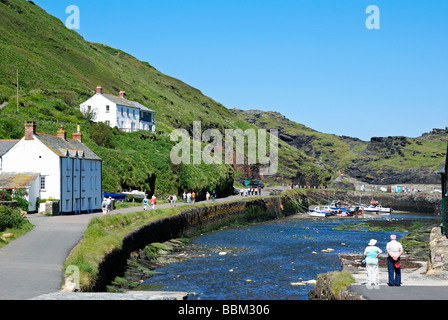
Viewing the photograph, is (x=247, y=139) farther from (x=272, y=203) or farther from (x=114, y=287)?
(x=114, y=287)

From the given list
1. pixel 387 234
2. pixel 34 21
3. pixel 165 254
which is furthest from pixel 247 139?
pixel 165 254

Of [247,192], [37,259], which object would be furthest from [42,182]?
[247,192]

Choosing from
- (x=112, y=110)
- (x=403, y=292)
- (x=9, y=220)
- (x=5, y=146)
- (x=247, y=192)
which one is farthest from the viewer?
(x=112, y=110)

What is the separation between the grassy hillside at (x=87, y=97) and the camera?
67.5 metres

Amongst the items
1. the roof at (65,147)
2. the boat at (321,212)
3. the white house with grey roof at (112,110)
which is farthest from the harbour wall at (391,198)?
the roof at (65,147)

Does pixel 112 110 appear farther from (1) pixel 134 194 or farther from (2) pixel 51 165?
(2) pixel 51 165

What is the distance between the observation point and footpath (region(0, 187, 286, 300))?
17516 millimetres

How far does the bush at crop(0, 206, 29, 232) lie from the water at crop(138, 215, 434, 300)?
27.3ft

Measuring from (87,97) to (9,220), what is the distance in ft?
256

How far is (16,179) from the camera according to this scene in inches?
1719

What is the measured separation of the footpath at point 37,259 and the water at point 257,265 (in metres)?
5.15

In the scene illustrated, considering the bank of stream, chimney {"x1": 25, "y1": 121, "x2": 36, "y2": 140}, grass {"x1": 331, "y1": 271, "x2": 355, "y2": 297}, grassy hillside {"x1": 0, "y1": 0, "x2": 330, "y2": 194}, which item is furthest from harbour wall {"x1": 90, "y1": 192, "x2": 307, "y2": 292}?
chimney {"x1": 25, "y1": 121, "x2": 36, "y2": 140}

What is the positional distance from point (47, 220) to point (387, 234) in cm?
3792

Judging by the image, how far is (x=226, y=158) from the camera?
121500 millimetres
